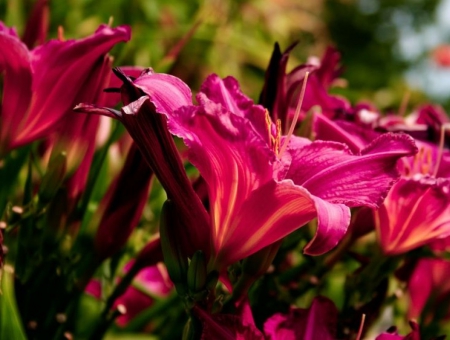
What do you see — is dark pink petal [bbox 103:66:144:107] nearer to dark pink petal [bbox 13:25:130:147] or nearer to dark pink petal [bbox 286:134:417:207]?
dark pink petal [bbox 13:25:130:147]

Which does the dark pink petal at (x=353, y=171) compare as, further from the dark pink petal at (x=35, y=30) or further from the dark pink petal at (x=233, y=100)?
the dark pink petal at (x=35, y=30)

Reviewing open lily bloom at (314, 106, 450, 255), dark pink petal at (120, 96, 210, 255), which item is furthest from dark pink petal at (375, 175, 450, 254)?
dark pink petal at (120, 96, 210, 255)

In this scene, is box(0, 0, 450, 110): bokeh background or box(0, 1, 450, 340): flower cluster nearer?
box(0, 1, 450, 340): flower cluster

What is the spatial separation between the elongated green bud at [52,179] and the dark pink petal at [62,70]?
0.07 feet

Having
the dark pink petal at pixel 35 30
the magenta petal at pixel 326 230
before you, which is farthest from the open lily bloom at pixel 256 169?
the dark pink petal at pixel 35 30

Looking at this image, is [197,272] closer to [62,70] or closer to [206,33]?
[62,70]

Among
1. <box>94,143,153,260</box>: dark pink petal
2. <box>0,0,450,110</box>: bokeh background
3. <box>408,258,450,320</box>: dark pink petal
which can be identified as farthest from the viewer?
<box>0,0,450,110</box>: bokeh background

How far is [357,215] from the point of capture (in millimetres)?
391

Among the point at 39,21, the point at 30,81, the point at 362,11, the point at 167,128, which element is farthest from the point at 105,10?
the point at 362,11

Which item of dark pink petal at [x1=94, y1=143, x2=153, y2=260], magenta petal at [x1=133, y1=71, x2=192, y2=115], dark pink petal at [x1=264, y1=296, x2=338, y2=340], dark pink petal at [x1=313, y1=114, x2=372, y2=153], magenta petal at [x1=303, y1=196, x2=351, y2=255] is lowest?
dark pink petal at [x1=264, y1=296, x2=338, y2=340]

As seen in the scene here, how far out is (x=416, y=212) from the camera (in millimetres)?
353

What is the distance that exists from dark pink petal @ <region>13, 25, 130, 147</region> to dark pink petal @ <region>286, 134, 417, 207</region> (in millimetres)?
129

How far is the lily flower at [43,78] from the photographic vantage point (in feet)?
1.18

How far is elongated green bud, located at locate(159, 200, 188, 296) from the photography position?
1.02 feet
